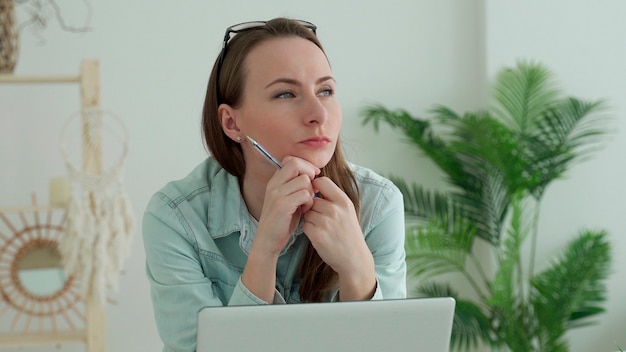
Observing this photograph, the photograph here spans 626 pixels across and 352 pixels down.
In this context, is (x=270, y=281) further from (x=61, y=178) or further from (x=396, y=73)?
(x=396, y=73)

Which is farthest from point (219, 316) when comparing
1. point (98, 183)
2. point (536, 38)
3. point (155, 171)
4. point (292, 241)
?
point (536, 38)

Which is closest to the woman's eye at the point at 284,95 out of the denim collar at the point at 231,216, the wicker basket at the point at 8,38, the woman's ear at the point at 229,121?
the woman's ear at the point at 229,121

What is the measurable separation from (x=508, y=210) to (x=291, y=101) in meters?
2.69

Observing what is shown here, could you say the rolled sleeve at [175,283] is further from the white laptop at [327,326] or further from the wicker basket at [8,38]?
the wicker basket at [8,38]

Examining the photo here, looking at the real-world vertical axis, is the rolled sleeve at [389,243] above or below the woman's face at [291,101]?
below

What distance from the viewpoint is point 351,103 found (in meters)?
4.32

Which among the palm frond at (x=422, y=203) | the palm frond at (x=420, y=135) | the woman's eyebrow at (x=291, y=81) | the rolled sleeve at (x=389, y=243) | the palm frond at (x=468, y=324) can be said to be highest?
the woman's eyebrow at (x=291, y=81)

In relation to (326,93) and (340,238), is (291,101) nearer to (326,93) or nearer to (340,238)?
(326,93)

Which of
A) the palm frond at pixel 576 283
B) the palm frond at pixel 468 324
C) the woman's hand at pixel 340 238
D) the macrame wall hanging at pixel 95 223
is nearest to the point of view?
the woman's hand at pixel 340 238

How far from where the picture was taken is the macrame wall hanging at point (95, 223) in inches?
136

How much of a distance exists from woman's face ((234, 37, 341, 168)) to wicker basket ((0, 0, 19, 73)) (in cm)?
212

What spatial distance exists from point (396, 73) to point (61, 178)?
5.32 ft

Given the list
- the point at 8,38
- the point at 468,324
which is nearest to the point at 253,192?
the point at 8,38

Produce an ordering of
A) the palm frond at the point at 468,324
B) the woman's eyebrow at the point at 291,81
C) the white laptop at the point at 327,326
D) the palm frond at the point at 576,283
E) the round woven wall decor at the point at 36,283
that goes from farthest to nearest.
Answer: the palm frond at the point at 468,324
the palm frond at the point at 576,283
the round woven wall decor at the point at 36,283
the woman's eyebrow at the point at 291,81
the white laptop at the point at 327,326
